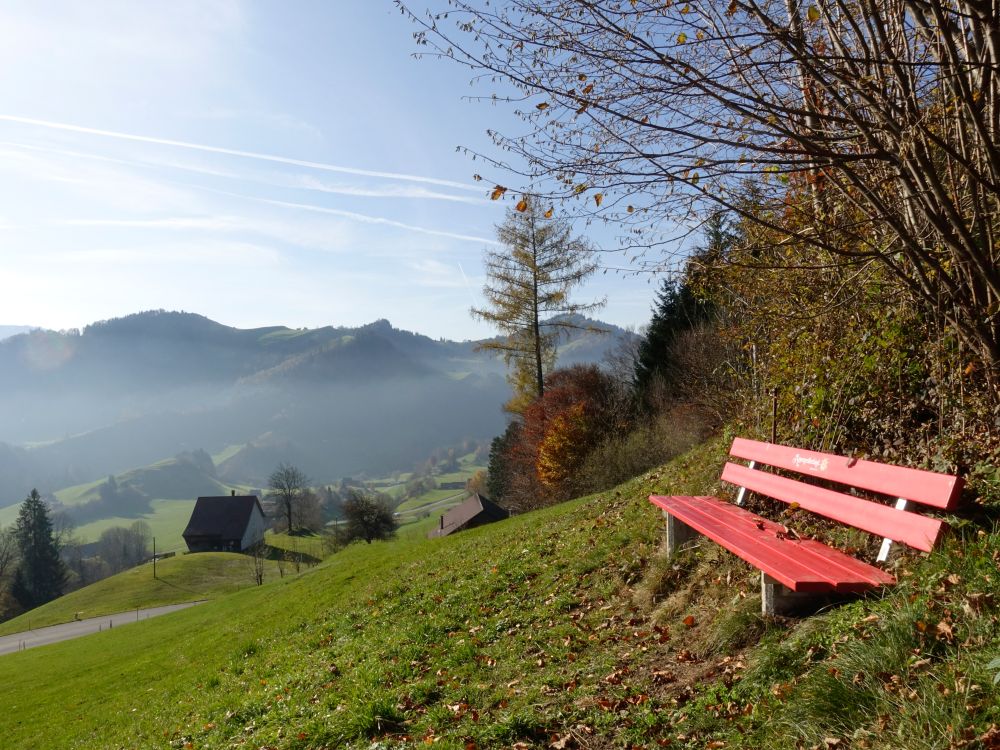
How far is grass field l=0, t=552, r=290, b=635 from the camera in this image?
4916 centimetres

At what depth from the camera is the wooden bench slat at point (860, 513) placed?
353 cm

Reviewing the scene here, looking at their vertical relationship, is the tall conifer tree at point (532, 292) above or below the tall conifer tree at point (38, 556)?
above

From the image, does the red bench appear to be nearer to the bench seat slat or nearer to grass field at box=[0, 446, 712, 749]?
the bench seat slat

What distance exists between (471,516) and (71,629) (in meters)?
27.7

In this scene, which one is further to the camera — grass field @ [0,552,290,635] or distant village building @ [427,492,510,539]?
grass field @ [0,552,290,635]

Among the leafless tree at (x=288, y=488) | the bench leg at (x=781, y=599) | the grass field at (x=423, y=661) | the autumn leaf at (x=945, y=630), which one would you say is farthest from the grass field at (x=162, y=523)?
the autumn leaf at (x=945, y=630)

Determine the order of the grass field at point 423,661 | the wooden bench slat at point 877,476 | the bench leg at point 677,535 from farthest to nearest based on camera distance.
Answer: the bench leg at point 677,535 < the grass field at point 423,661 < the wooden bench slat at point 877,476

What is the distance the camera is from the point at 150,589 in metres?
53.0

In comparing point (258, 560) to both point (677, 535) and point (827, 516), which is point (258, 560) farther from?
point (827, 516)

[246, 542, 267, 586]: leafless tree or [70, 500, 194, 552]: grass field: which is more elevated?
[246, 542, 267, 586]: leafless tree

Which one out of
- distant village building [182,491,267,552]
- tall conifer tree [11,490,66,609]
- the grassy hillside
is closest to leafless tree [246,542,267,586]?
distant village building [182,491,267,552]

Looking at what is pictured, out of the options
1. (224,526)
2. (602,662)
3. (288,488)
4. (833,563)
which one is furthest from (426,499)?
(833,563)

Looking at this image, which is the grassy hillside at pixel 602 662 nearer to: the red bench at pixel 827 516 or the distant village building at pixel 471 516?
the red bench at pixel 827 516

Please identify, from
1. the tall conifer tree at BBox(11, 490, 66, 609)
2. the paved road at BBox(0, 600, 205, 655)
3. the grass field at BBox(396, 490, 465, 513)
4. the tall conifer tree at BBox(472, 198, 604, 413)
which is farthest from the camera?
the grass field at BBox(396, 490, 465, 513)
